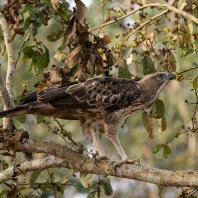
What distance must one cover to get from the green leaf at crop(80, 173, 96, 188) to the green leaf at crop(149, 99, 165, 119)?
32.5 inches

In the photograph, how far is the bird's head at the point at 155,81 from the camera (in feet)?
18.6

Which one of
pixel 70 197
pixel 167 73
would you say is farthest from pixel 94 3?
pixel 167 73

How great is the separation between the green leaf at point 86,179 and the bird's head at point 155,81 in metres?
1.04

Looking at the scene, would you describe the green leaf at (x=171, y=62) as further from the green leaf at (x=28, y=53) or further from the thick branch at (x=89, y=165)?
the green leaf at (x=28, y=53)

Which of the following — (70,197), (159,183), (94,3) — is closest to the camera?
(159,183)

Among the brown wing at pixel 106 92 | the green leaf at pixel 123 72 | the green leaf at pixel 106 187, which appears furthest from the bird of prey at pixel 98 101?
the green leaf at pixel 106 187

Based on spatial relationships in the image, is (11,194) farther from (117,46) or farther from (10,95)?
(117,46)

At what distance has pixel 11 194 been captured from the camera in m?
5.13

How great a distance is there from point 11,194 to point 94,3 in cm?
919

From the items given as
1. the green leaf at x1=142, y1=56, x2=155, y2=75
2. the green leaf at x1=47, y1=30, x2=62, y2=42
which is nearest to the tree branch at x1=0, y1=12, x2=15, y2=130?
the green leaf at x1=47, y1=30, x2=62, y2=42

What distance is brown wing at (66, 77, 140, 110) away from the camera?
210 inches

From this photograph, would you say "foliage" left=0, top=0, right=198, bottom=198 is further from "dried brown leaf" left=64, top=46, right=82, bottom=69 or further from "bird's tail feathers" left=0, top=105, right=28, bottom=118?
"bird's tail feathers" left=0, top=105, right=28, bottom=118

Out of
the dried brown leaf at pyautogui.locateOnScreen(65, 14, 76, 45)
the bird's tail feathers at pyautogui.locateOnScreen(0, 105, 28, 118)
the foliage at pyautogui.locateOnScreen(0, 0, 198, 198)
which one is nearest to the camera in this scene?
the bird's tail feathers at pyautogui.locateOnScreen(0, 105, 28, 118)

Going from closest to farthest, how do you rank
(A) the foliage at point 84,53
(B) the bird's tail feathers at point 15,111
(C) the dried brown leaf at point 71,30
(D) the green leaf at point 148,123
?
1. (B) the bird's tail feathers at point 15,111
2. (C) the dried brown leaf at point 71,30
3. (A) the foliage at point 84,53
4. (D) the green leaf at point 148,123
